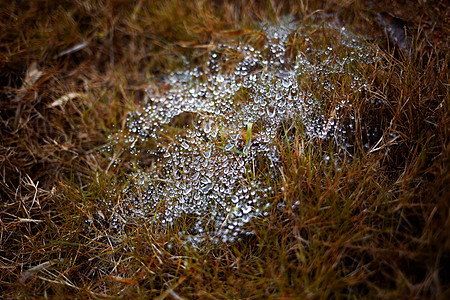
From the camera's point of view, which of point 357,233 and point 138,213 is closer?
point 357,233

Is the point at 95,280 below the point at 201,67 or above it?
below

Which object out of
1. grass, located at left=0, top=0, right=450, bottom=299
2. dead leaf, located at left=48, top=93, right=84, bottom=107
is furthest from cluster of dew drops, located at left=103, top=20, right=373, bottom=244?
dead leaf, located at left=48, top=93, right=84, bottom=107

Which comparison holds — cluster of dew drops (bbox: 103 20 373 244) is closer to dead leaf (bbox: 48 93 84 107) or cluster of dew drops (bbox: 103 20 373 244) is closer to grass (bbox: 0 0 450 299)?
grass (bbox: 0 0 450 299)

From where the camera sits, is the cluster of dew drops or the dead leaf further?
the dead leaf

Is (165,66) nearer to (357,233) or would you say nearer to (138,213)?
(138,213)

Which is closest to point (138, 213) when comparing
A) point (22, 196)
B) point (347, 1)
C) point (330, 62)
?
point (22, 196)
